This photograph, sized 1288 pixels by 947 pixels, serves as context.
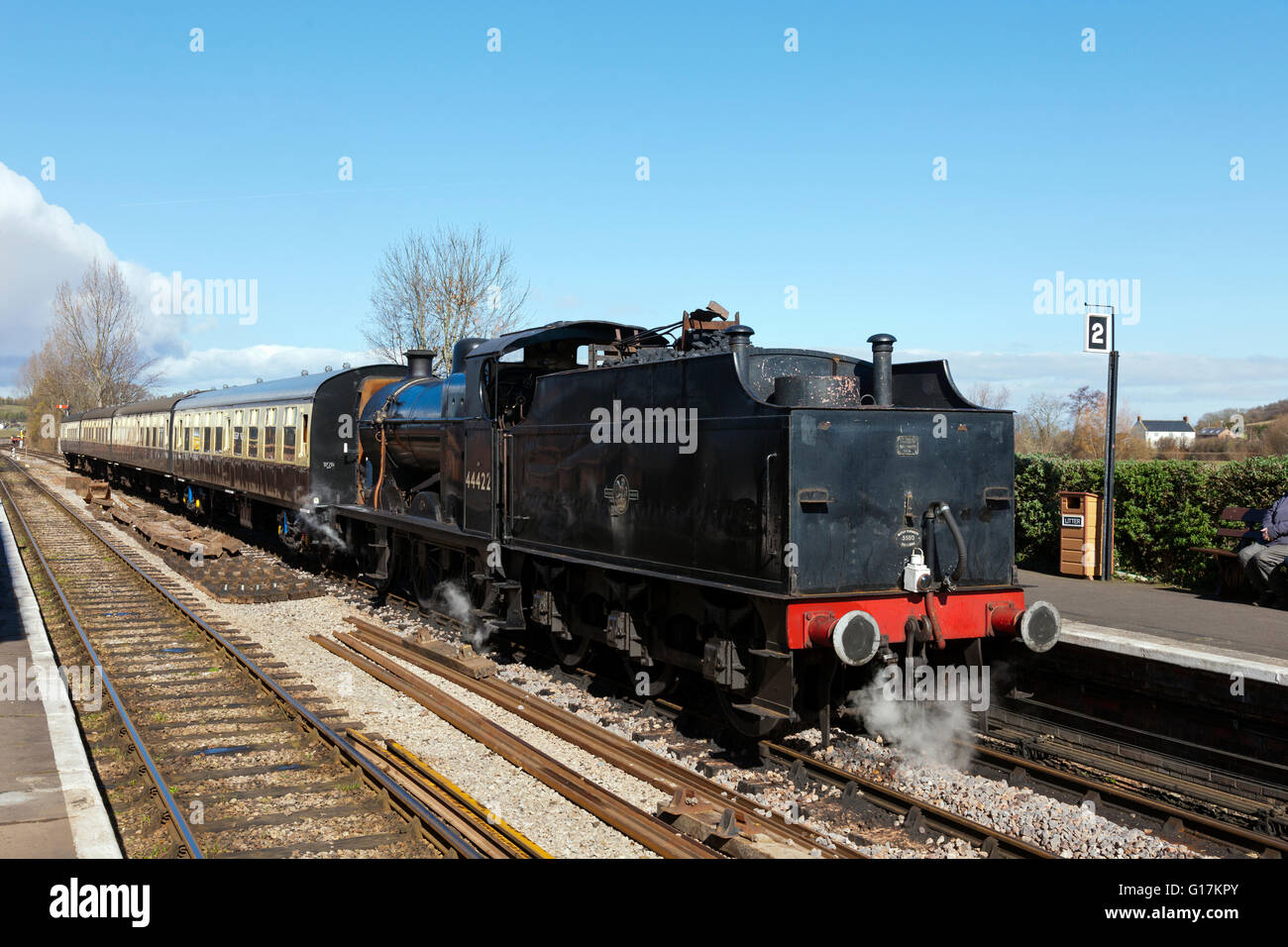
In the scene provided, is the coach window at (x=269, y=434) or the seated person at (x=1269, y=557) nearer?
the seated person at (x=1269, y=557)

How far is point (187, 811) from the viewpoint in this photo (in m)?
6.38

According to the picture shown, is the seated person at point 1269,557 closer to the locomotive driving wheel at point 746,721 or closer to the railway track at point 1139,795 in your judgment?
the railway track at point 1139,795

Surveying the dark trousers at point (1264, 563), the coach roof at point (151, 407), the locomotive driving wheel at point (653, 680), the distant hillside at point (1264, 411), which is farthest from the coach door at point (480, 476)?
the distant hillside at point (1264, 411)

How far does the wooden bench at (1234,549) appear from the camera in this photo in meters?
11.5

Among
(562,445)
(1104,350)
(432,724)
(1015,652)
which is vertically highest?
(1104,350)

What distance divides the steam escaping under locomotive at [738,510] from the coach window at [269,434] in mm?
8032

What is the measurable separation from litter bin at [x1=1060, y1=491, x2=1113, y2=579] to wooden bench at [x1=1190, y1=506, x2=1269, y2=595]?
1.53 metres

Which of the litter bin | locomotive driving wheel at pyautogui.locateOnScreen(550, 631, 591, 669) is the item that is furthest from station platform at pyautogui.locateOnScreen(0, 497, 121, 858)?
the litter bin

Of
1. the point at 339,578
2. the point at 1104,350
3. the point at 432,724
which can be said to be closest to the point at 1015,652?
the point at 432,724

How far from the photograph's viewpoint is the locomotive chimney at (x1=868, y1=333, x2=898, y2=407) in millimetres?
7316
